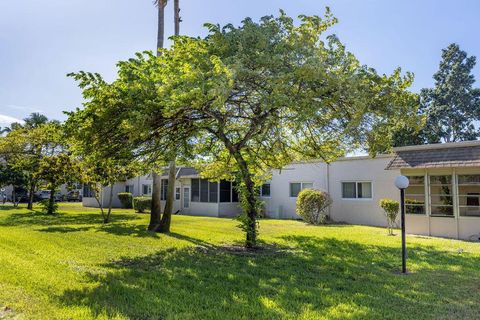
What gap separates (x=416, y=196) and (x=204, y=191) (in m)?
15.2

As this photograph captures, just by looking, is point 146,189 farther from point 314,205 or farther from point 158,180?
point 158,180

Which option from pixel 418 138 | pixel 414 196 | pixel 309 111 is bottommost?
pixel 414 196

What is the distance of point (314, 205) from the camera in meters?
20.6

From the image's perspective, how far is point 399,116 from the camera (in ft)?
31.2

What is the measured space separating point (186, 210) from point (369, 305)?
24.0 meters

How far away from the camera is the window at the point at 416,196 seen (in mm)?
15961

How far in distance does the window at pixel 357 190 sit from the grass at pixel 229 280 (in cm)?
789

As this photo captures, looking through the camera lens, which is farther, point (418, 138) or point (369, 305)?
point (418, 138)

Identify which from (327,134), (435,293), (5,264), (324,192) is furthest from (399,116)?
(324,192)

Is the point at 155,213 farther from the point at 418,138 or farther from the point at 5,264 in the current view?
the point at 418,138

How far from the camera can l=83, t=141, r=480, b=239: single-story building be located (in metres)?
14.9

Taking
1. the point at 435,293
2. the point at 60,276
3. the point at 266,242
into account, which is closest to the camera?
the point at 435,293

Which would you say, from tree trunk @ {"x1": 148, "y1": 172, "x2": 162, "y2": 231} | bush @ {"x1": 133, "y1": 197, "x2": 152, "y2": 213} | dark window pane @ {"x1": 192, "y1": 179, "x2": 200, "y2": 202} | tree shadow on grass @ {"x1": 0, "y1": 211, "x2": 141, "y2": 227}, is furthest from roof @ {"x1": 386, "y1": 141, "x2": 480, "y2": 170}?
bush @ {"x1": 133, "y1": 197, "x2": 152, "y2": 213}

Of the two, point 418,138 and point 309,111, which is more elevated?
point 418,138
